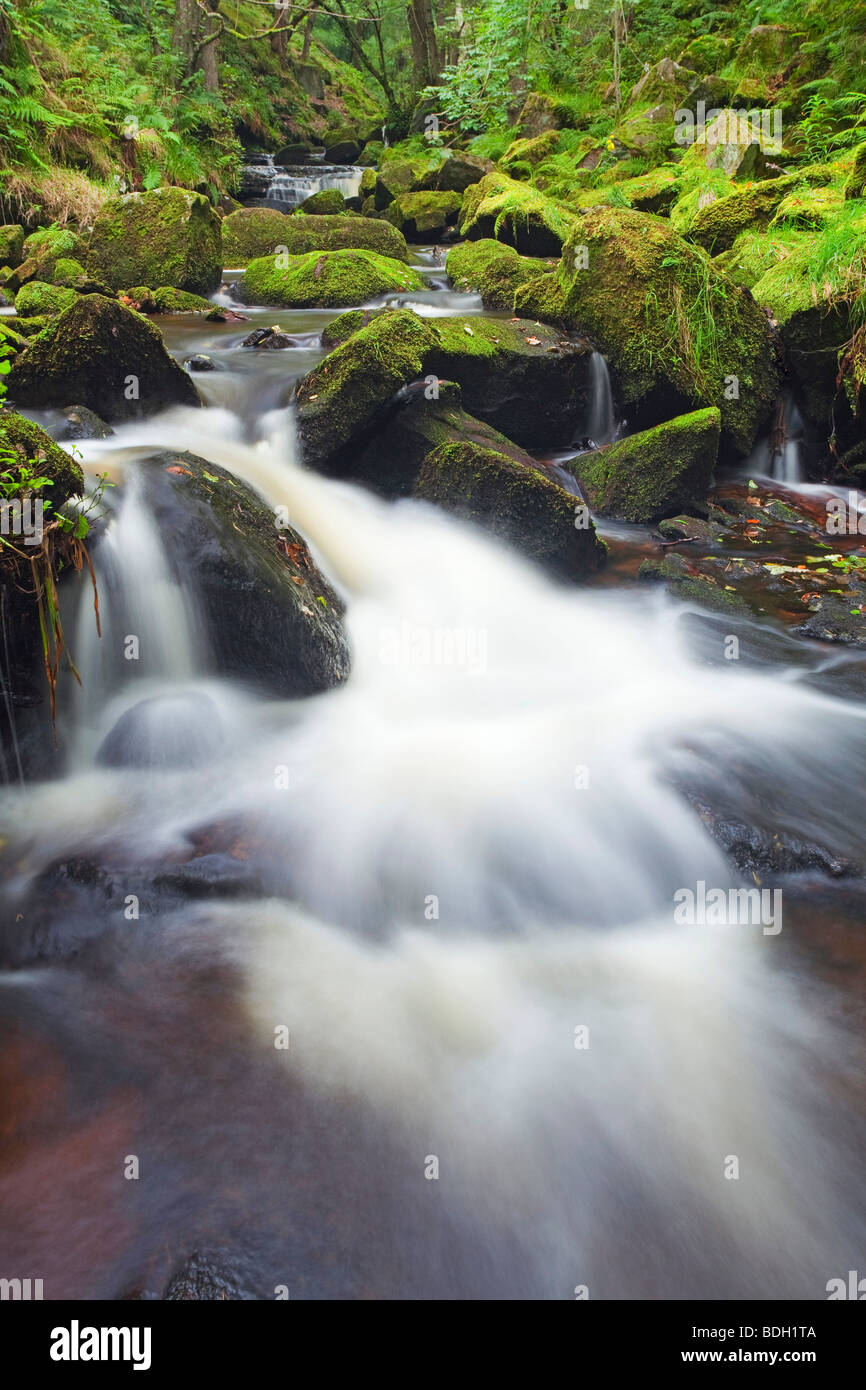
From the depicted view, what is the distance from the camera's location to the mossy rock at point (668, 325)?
7344 mm

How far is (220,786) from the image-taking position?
3.82m

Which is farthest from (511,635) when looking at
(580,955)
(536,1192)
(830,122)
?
(830,122)

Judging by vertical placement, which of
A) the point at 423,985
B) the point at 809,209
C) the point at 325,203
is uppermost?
the point at 325,203

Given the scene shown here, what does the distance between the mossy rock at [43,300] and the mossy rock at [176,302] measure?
6.18ft

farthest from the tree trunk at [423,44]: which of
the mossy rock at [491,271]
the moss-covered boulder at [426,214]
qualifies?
the mossy rock at [491,271]

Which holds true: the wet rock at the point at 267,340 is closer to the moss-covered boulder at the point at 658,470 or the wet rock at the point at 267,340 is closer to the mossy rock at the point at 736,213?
the moss-covered boulder at the point at 658,470

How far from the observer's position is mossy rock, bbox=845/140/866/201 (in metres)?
8.63

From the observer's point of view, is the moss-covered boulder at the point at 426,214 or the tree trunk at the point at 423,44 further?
the tree trunk at the point at 423,44

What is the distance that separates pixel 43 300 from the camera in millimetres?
7730

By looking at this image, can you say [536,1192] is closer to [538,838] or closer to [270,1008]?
[270,1008]

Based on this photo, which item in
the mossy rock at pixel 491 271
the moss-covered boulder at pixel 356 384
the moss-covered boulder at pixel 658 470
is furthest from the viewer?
the mossy rock at pixel 491 271

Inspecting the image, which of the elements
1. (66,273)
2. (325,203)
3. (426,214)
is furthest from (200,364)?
(325,203)

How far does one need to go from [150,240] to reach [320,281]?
225 cm

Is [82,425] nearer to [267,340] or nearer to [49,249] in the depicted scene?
[267,340]
